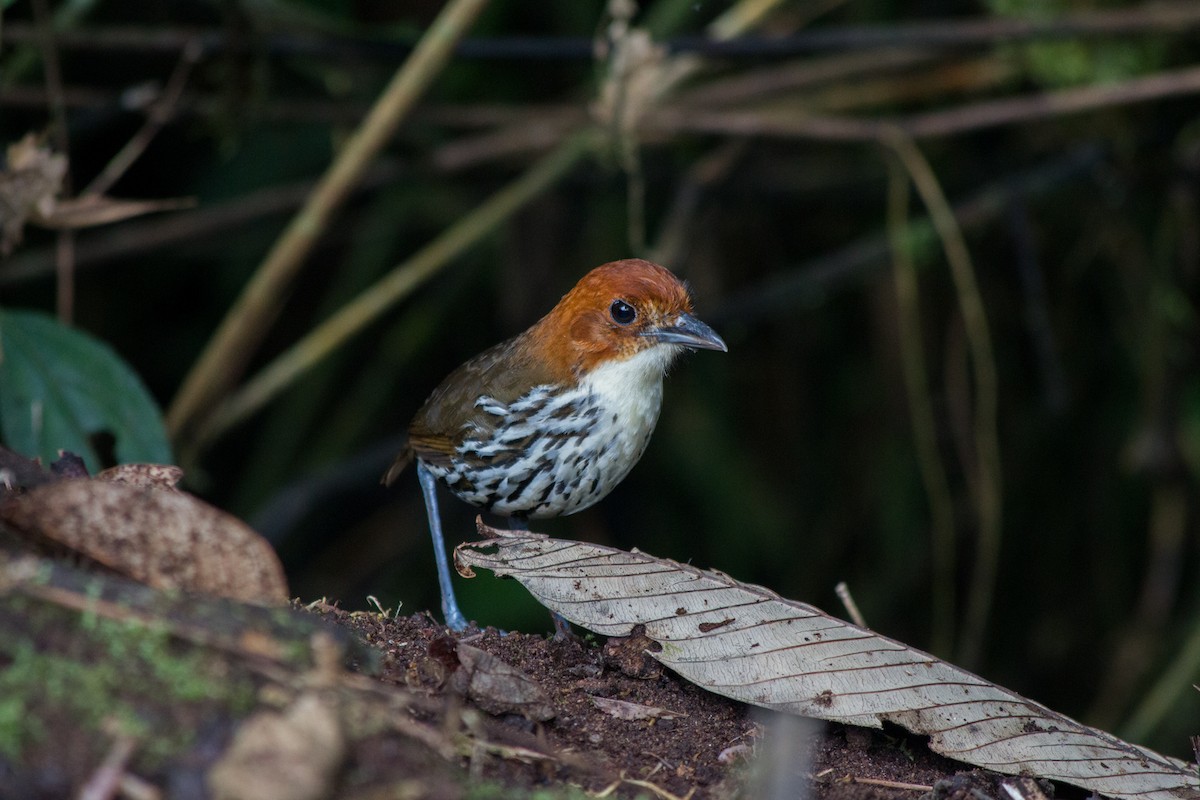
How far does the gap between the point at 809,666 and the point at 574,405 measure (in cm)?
155

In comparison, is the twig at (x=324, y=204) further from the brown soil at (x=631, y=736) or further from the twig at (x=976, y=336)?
the brown soil at (x=631, y=736)

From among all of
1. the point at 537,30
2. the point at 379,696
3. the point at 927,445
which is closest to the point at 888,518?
the point at 927,445

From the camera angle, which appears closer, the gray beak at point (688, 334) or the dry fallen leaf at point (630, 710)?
the dry fallen leaf at point (630, 710)

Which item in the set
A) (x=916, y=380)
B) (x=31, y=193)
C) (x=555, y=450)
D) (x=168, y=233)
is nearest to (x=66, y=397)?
(x=31, y=193)

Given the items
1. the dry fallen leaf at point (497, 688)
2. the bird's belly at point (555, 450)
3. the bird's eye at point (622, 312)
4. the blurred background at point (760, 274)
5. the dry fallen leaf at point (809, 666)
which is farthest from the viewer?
the blurred background at point (760, 274)

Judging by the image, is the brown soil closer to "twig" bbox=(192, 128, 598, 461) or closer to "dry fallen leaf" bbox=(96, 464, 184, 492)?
"dry fallen leaf" bbox=(96, 464, 184, 492)

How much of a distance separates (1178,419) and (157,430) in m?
4.13

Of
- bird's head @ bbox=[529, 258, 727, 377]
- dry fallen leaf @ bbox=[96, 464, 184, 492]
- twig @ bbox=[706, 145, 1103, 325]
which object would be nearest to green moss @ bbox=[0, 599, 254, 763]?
dry fallen leaf @ bbox=[96, 464, 184, 492]

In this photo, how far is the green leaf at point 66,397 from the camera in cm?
381

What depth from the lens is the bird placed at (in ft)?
13.2

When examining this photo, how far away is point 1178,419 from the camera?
5.70 metres

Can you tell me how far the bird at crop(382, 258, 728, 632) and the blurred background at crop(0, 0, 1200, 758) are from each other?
1.12m

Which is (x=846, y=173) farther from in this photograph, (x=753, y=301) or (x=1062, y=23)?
(x=1062, y=23)

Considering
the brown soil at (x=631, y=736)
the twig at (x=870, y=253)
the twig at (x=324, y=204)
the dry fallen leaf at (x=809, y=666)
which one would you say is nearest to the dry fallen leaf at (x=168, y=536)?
the brown soil at (x=631, y=736)
